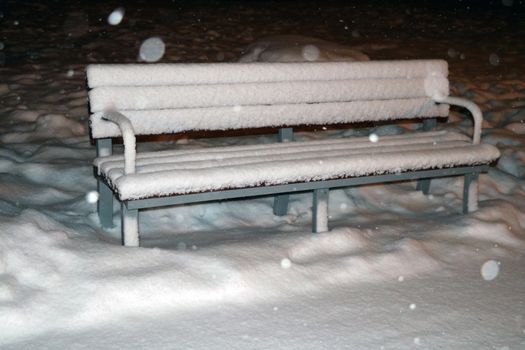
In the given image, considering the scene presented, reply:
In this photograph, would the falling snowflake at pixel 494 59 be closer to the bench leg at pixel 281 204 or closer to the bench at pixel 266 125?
the bench at pixel 266 125

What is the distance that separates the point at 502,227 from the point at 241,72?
6.08ft

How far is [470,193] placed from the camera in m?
3.93

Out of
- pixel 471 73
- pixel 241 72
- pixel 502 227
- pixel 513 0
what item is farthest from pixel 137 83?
pixel 513 0

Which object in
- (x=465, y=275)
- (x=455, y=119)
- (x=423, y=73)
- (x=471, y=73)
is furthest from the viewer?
(x=471, y=73)

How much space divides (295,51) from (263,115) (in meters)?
2.52

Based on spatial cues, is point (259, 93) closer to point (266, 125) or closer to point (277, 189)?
point (266, 125)

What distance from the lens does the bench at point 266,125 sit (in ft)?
9.89

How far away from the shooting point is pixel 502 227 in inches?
149

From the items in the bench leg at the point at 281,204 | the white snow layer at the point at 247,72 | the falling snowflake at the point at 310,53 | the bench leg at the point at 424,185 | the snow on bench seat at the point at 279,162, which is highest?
Answer: the white snow layer at the point at 247,72

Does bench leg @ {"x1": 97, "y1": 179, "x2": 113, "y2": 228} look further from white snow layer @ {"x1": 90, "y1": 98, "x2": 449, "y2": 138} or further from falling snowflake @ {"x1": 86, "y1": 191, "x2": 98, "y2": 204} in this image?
falling snowflake @ {"x1": 86, "y1": 191, "x2": 98, "y2": 204}

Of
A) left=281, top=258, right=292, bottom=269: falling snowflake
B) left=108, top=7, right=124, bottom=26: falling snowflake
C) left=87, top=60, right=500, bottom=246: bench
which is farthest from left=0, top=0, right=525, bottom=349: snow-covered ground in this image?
left=108, top=7, right=124, bottom=26: falling snowflake

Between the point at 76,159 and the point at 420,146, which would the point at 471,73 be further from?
the point at 76,159

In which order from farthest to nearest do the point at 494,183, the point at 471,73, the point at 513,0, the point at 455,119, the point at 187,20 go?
the point at 513,0, the point at 187,20, the point at 471,73, the point at 455,119, the point at 494,183

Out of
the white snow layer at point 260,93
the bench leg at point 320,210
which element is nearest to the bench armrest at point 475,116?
the white snow layer at point 260,93
